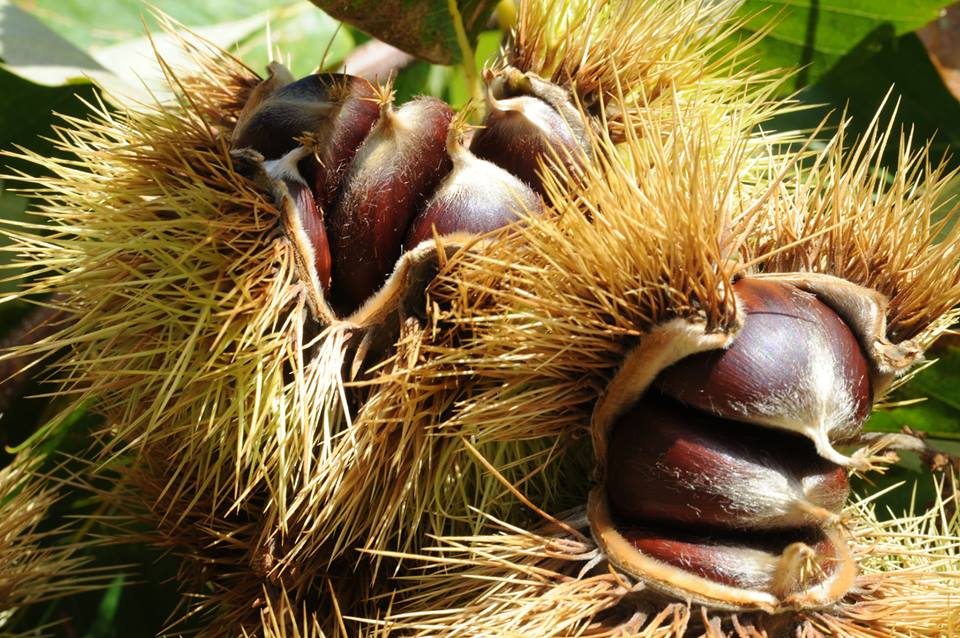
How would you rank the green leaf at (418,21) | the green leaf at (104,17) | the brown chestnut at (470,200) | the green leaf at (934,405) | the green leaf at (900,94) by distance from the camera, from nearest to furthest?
the brown chestnut at (470,200) < the green leaf at (418,21) < the green leaf at (934,405) < the green leaf at (900,94) < the green leaf at (104,17)

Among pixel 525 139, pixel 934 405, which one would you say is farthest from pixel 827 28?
pixel 525 139

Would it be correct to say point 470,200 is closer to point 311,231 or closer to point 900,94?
point 311,231

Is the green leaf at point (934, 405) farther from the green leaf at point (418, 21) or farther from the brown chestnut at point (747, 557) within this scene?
the green leaf at point (418, 21)

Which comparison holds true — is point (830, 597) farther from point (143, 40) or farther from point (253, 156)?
point (143, 40)

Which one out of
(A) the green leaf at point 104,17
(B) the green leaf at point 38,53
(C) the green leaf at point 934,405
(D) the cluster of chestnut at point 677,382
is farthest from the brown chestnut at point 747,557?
(A) the green leaf at point 104,17

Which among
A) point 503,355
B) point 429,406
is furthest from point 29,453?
point 503,355

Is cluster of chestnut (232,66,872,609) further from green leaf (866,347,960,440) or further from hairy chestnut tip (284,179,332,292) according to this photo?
green leaf (866,347,960,440)

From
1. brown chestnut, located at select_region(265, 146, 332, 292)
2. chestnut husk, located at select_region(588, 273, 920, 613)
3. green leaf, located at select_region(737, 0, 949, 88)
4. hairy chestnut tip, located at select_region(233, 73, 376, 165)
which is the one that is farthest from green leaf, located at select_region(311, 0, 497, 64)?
chestnut husk, located at select_region(588, 273, 920, 613)
